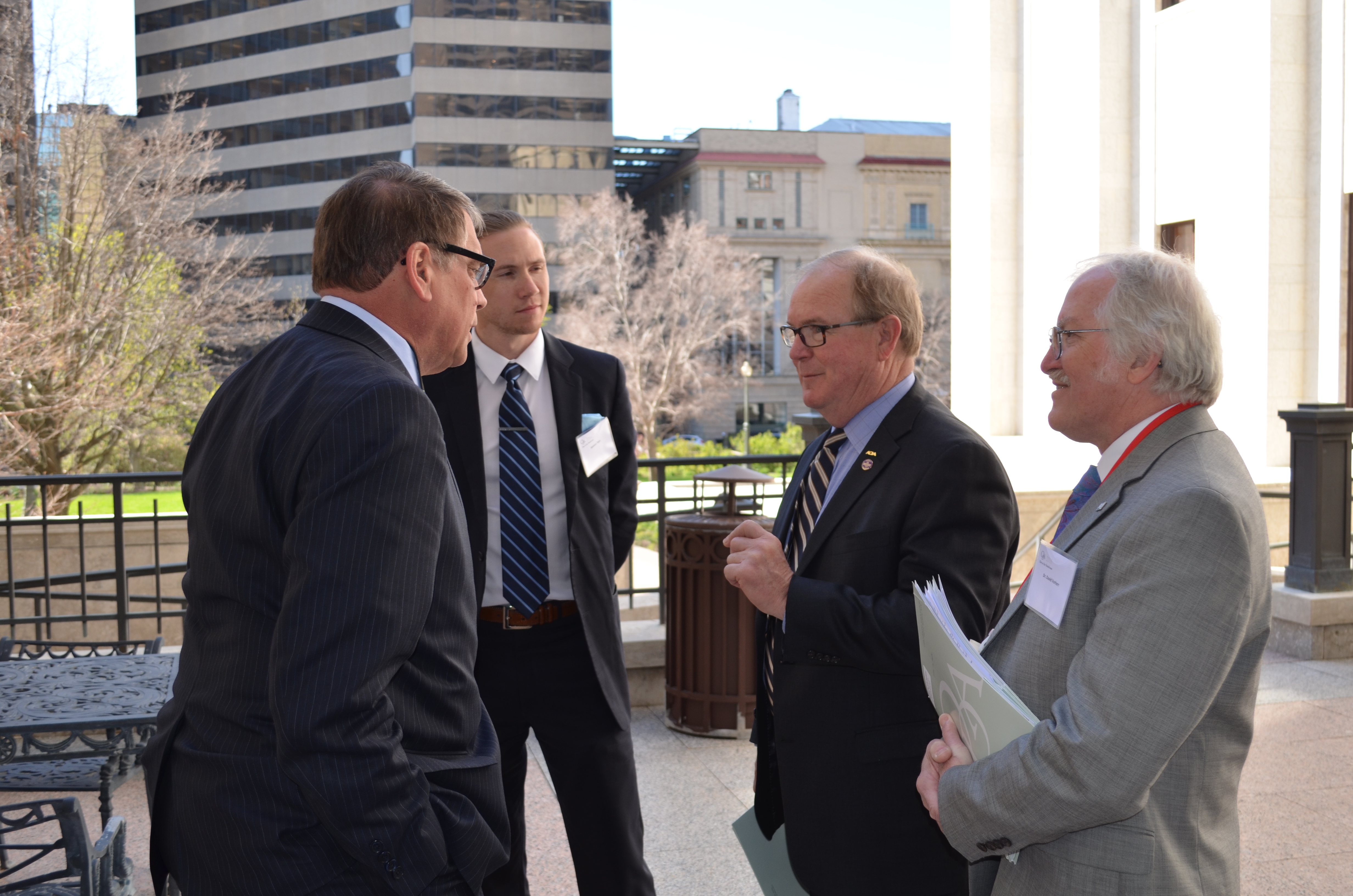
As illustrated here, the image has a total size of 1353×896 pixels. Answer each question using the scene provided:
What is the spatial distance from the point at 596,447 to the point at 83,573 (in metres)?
4.55

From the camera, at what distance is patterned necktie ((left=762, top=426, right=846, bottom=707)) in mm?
2625

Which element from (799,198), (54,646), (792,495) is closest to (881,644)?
(792,495)

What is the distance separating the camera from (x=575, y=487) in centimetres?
320

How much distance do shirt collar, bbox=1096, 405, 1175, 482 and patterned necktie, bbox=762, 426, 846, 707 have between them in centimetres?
77

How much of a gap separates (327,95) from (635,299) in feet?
129

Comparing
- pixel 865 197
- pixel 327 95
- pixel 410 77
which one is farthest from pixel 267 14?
pixel 865 197

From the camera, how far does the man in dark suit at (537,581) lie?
3.09 m

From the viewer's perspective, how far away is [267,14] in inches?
2886

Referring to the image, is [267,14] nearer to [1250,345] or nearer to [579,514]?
[1250,345]

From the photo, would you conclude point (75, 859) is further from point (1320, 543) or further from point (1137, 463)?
point (1320, 543)

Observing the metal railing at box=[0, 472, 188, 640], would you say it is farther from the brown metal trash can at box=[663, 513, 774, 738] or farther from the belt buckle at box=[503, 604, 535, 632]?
the brown metal trash can at box=[663, 513, 774, 738]

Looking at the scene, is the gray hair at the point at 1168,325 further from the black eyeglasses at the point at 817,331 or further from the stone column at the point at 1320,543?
the stone column at the point at 1320,543

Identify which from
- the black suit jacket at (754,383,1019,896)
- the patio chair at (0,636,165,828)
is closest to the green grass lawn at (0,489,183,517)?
the patio chair at (0,636,165,828)

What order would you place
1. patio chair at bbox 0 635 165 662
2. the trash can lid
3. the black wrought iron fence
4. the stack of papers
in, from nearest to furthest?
1. the stack of papers
2. patio chair at bbox 0 635 165 662
3. the trash can lid
4. the black wrought iron fence
